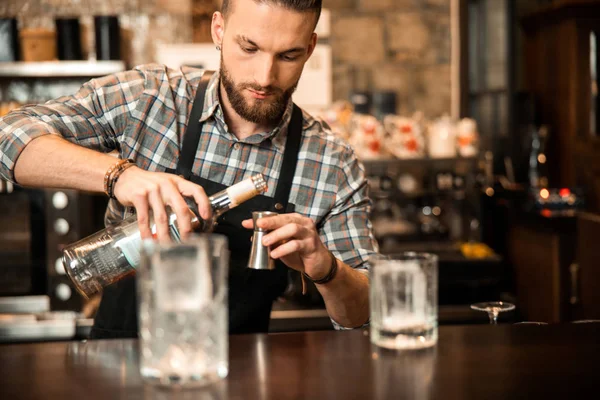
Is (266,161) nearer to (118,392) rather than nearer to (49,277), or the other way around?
(118,392)

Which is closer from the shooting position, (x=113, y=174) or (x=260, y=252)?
(x=260, y=252)

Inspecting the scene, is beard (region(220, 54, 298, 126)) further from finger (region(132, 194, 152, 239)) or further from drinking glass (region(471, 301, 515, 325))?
drinking glass (region(471, 301, 515, 325))

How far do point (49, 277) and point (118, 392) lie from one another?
3.08 meters

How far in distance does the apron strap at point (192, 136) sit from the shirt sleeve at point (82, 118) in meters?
0.13

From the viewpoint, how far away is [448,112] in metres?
4.83

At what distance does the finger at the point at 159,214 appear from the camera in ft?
4.02

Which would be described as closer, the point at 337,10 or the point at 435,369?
the point at 435,369

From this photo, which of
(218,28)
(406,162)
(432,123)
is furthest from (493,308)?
(432,123)

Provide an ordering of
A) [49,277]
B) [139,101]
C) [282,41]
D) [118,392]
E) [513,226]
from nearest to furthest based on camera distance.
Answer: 1. [118,392]
2. [282,41]
3. [139,101]
4. [49,277]
5. [513,226]

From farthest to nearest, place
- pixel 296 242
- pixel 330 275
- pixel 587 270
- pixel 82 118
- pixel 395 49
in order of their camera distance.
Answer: pixel 395 49
pixel 587 270
pixel 82 118
pixel 330 275
pixel 296 242

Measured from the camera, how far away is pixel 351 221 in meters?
1.82

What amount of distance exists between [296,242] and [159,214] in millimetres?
227

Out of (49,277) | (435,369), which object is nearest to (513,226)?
(49,277)

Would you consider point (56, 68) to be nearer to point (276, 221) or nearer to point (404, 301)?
point (276, 221)
